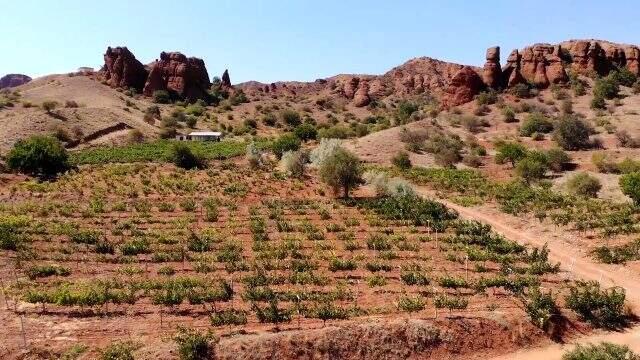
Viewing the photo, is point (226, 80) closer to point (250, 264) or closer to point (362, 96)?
point (362, 96)

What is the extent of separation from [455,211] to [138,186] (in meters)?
22.6

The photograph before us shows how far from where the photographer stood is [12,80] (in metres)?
187

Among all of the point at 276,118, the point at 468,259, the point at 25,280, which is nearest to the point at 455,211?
the point at 468,259

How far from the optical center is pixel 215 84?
12381cm

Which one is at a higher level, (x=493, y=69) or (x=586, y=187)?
(x=493, y=69)

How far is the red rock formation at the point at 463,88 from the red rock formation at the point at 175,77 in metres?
50.8

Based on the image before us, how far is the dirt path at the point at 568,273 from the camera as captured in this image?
16172mm

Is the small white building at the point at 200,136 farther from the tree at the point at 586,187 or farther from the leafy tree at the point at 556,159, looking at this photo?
the tree at the point at 586,187

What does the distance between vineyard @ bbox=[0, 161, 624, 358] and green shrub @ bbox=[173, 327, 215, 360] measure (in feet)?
4.18

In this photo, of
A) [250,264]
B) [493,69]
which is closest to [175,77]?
[493,69]

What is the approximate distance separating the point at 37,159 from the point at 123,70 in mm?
61989

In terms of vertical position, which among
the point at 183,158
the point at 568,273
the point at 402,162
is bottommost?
the point at 568,273

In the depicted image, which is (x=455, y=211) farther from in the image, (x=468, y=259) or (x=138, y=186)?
(x=138, y=186)

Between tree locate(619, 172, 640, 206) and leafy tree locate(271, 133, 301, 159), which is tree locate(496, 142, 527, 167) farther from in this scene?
leafy tree locate(271, 133, 301, 159)
